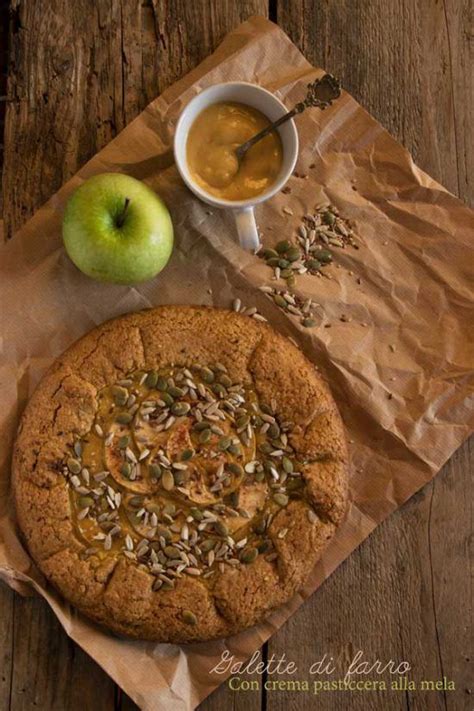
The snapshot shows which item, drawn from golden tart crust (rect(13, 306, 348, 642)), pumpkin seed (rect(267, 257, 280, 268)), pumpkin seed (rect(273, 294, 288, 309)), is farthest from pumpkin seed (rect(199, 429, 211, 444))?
pumpkin seed (rect(267, 257, 280, 268))

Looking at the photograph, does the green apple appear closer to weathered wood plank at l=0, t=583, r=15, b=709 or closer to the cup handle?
the cup handle

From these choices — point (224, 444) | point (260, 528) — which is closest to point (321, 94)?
point (224, 444)

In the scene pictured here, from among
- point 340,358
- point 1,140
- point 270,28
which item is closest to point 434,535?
point 340,358

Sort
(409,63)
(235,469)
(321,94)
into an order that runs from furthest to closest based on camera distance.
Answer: (409,63) → (321,94) → (235,469)

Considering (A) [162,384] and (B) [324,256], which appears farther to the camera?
(B) [324,256]

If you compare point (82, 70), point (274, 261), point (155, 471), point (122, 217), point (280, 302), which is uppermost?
point (82, 70)

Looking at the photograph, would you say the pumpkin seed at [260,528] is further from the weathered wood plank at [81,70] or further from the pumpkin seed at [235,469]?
the weathered wood plank at [81,70]

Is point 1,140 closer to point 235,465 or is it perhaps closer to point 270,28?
point 270,28

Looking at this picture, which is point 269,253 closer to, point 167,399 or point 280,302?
point 280,302
